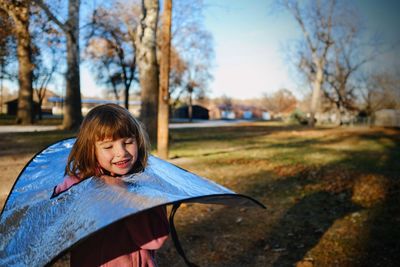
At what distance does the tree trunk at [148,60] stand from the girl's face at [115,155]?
11316 millimetres

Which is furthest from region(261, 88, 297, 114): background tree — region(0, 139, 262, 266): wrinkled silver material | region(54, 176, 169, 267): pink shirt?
region(54, 176, 169, 267): pink shirt

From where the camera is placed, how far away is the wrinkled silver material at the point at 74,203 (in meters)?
1.56

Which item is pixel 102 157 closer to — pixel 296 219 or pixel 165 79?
pixel 296 219

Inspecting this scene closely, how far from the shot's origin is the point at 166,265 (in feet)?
12.7

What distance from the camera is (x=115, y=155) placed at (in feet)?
6.32

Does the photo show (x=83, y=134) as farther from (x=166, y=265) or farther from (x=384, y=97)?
(x=384, y=97)

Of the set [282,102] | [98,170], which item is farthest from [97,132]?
[282,102]

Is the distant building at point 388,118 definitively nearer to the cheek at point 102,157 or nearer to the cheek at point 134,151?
the cheek at point 134,151

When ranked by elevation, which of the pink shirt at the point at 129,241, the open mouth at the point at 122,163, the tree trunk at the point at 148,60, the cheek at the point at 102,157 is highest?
the tree trunk at the point at 148,60

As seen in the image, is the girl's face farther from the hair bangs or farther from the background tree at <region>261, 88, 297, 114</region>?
the background tree at <region>261, 88, 297, 114</region>

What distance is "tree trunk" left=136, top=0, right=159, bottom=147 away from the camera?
12581mm

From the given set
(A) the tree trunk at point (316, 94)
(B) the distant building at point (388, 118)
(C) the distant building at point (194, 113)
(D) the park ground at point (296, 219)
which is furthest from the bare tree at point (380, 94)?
(D) the park ground at point (296, 219)

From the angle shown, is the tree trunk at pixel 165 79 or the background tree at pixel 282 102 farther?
the background tree at pixel 282 102

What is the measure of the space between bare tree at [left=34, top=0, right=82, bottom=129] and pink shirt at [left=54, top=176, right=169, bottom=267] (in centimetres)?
1564
